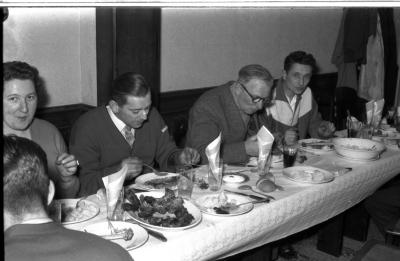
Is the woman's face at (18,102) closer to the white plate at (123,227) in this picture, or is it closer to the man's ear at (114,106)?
the man's ear at (114,106)

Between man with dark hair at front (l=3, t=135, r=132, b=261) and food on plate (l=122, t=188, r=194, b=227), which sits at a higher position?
man with dark hair at front (l=3, t=135, r=132, b=261)

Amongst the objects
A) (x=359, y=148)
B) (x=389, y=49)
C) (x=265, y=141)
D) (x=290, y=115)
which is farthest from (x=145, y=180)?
(x=389, y=49)

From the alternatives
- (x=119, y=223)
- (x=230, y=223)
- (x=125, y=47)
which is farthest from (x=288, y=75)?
(x=119, y=223)

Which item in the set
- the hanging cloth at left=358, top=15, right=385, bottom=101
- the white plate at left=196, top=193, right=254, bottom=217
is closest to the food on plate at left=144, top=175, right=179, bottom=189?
the white plate at left=196, top=193, right=254, bottom=217

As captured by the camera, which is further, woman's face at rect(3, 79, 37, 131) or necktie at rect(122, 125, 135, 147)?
necktie at rect(122, 125, 135, 147)

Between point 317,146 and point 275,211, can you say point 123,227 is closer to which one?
point 275,211

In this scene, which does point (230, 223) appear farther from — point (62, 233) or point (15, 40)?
point (15, 40)

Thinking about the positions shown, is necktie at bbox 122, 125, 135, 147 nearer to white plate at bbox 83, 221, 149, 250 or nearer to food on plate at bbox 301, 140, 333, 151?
white plate at bbox 83, 221, 149, 250

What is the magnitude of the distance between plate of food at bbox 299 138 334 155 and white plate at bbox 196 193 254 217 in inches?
43.4

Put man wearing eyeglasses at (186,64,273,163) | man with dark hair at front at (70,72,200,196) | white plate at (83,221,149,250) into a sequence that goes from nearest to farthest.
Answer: white plate at (83,221,149,250)
man with dark hair at front at (70,72,200,196)
man wearing eyeglasses at (186,64,273,163)

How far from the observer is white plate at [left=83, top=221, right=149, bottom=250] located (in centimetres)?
162

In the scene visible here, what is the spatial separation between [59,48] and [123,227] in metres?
2.07

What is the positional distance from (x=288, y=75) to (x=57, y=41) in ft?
5.85

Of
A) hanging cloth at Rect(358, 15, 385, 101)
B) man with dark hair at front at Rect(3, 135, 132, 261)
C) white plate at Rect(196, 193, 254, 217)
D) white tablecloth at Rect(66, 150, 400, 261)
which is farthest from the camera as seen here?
hanging cloth at Rect(358, 15, 385, 101)
